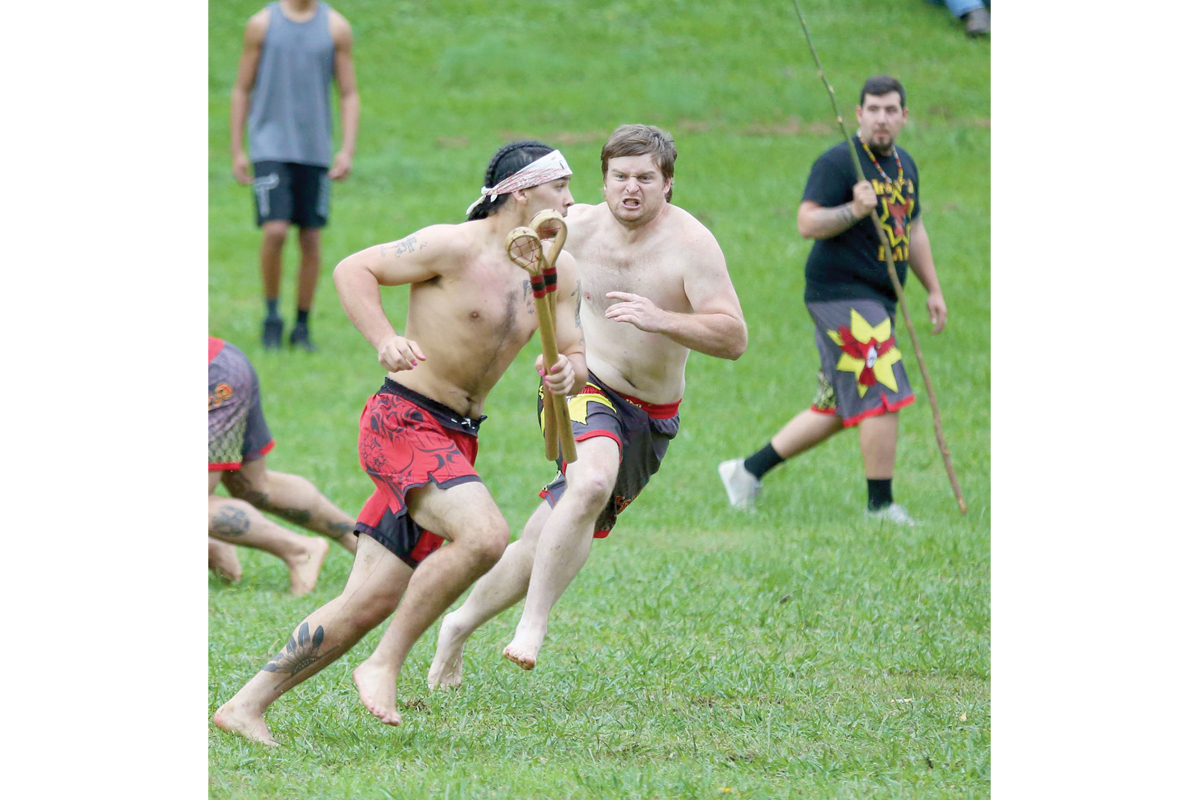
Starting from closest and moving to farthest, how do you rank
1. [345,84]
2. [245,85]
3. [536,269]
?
[536,269], [245,85], [345,84]

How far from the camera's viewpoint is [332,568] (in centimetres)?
629

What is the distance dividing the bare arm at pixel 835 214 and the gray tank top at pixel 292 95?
4.16 meters

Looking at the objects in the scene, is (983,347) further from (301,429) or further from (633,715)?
(633,715)

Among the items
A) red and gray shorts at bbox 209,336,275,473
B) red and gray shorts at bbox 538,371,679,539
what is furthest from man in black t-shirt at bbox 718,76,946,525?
red and gray shorts at bbox 209,336,275,473

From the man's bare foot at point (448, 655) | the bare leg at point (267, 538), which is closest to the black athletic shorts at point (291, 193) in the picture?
the bare leg at point (267, 538)

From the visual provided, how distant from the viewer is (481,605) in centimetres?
462

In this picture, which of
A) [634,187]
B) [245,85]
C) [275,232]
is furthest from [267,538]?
[245,85]

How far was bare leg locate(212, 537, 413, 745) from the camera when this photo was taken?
390cm

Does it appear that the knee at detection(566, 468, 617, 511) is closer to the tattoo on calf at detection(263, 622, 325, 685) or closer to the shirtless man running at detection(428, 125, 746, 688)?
the shirtless man running at detection(428, 125, 746, 688)

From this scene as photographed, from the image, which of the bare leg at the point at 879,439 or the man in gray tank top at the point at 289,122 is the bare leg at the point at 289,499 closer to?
the bare leg at the point at 879,439

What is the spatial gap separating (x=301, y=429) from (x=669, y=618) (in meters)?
4.07

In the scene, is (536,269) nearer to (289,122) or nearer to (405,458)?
(405,458)

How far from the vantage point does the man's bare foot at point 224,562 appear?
6105 millimetres

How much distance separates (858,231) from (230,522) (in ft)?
10.9
